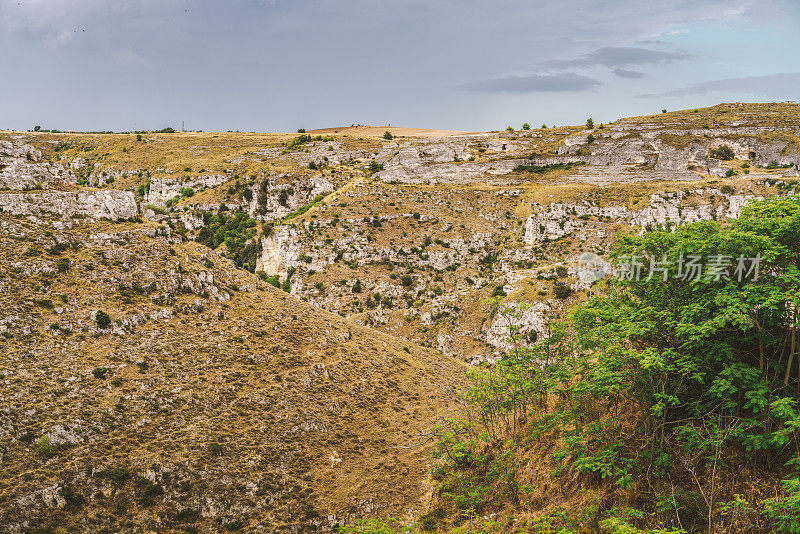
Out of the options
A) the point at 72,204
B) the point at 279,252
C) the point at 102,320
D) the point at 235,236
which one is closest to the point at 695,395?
the point at 102,320

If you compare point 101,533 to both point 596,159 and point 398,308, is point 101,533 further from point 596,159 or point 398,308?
point 596,159

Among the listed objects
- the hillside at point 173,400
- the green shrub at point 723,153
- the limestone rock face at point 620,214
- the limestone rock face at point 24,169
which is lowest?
the hillside at point 173,400

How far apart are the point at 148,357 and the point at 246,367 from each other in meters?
5.46

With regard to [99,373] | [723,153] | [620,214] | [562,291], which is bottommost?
[562,291]

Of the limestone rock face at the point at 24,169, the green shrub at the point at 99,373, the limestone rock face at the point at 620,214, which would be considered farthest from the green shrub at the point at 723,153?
the limestone rock face at the point at 24,169

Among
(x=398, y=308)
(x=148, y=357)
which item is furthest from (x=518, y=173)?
(x=148, y=357)

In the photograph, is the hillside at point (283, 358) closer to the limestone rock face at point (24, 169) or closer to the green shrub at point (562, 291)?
the limestone rock face at point (24, 169)

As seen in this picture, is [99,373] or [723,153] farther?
[723,153]

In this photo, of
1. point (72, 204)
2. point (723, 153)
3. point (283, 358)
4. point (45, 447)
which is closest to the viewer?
point (45, 447)

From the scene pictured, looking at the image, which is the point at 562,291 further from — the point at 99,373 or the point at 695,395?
the point at 99,373

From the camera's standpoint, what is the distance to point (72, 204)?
28.9 m

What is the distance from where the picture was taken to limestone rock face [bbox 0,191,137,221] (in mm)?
27312

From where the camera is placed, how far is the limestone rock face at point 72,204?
27.3m

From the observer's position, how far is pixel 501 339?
47312 mm
